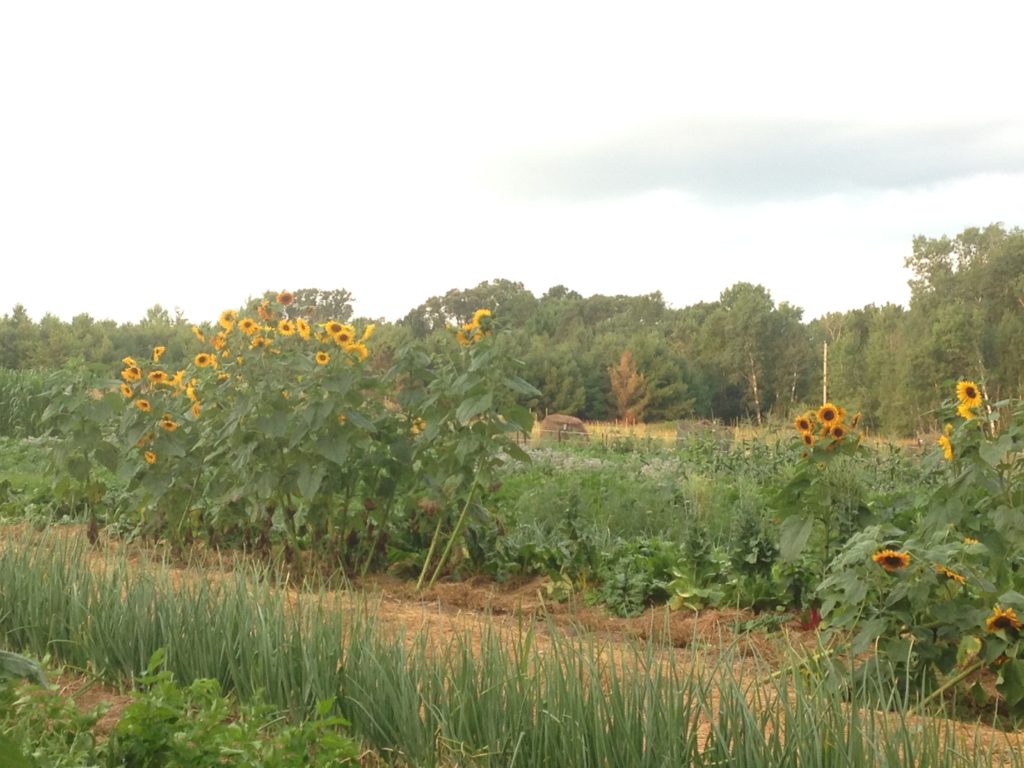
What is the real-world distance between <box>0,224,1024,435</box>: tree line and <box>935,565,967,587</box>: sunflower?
26.5 meters

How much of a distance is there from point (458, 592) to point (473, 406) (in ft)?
3.59

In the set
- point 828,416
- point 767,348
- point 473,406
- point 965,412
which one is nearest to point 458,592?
point 473,406

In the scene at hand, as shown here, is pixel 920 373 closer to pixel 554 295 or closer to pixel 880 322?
pixel 880 322

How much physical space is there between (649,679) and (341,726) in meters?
1.03

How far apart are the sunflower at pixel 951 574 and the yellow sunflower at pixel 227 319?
4.01 metres

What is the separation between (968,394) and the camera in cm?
417

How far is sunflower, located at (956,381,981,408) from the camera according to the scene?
13.5ft

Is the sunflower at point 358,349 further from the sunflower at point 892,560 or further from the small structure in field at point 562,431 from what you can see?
the small structure in field at point 562,431

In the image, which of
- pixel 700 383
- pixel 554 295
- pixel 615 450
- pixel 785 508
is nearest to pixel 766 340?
pixel 700 383

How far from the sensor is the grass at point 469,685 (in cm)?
233

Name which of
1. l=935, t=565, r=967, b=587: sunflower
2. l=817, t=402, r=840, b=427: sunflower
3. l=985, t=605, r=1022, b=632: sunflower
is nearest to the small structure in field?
l=817, t=402, r=840, b=427: sunflower

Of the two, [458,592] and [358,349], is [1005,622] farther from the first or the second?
[358,349]

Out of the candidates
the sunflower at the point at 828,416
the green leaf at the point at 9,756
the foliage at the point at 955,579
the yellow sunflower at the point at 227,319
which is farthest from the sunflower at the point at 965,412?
the yellow sunflower at the point at 227,319

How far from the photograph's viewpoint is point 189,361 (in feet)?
23.2
